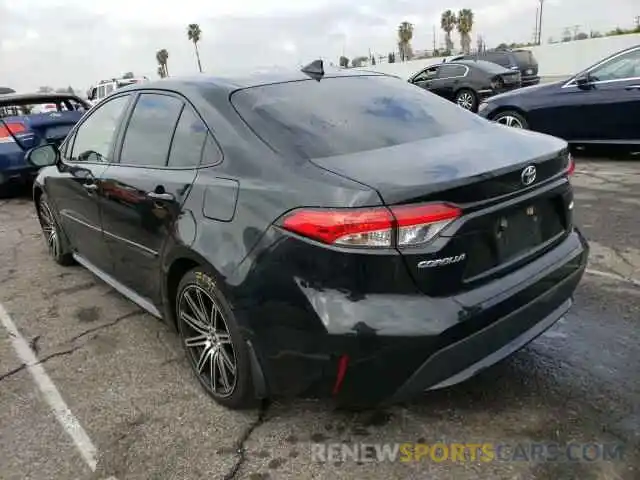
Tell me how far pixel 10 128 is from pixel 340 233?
297 inches

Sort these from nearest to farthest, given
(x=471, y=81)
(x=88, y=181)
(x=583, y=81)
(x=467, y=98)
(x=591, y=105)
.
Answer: (x=88, y=181) → (x=591, y=105) → (x=583, y=81) → (x=471, y=81) → (x=467, y=98)

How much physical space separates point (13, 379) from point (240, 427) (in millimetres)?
1504

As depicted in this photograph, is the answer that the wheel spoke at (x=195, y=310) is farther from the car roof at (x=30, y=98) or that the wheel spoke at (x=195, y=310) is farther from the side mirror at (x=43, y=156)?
the car roof at (x=30, y=98)

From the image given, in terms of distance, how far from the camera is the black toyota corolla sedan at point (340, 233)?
217 cm

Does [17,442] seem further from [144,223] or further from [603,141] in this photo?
[603,141]

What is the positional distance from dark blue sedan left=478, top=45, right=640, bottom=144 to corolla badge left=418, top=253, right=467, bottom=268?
21.5 feet

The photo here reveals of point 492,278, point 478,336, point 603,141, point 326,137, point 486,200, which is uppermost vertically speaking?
point 326,137

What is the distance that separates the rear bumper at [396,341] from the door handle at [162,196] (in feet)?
2.91

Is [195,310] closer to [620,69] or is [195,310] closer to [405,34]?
[620,69]

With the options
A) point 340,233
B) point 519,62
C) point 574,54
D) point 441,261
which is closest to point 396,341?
point 441,261

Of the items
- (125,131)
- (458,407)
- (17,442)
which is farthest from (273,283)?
(125,131)

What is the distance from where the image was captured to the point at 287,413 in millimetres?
2805

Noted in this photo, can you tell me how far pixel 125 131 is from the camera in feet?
11.7

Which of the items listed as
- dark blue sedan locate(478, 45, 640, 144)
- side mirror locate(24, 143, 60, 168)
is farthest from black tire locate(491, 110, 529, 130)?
side mirror locate(24, 143, 60, 168)
